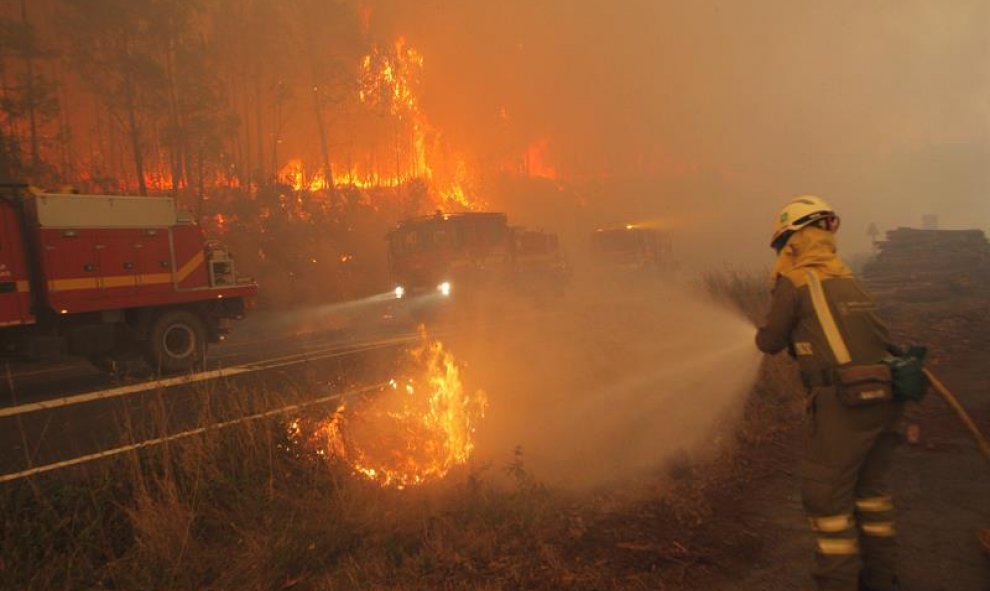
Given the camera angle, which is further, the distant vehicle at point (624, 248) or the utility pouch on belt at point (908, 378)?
the distant vehicle at point (624, 248)

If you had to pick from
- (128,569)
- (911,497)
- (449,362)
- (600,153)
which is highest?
(600,153)

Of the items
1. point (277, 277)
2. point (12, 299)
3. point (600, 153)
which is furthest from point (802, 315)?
point (600, 153)

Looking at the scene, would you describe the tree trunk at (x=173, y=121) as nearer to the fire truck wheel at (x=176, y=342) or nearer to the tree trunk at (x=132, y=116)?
the tree trunk at (x=132, y=116)

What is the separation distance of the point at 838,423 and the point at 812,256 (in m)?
0.86

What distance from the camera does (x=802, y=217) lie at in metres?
3.31

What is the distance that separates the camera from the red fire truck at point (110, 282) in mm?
9625

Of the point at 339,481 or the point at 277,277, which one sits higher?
the point at 277,277

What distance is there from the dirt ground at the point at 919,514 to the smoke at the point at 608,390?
1.06 metres

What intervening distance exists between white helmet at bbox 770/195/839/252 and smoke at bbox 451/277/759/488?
267cm

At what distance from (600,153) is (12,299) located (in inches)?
2671

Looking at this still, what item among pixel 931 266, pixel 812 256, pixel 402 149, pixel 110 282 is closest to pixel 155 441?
pixel 812 256

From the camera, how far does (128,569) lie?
3.67m

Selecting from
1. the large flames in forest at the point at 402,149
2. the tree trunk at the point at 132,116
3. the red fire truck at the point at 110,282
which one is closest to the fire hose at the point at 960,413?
the red fire truck at the point at 110,282

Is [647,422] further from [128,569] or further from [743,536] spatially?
[128,569]
